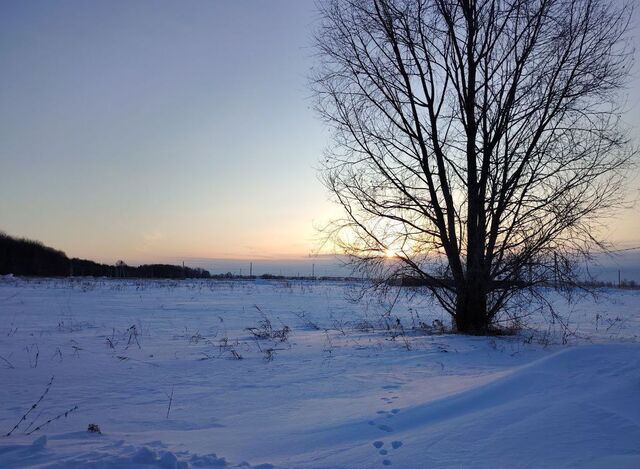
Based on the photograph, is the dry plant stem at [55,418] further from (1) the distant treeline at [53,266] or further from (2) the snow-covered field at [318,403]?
(1) the distant treeline at [53,266]

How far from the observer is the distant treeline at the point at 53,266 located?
265 ft

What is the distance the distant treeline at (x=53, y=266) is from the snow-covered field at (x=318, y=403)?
74.8m

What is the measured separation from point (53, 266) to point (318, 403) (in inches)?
3782

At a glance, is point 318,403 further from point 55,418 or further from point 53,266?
point 53,266

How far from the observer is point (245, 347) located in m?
7.51

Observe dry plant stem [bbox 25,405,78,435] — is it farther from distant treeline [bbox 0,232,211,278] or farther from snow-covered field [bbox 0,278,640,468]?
distant treeline [bbox 0,232,211,278]

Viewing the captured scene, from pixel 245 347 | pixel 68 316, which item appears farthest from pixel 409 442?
pixel 68 316

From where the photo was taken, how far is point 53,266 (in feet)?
284

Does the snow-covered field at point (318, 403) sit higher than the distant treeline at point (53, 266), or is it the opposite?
the distant treeline at point (53, 266)

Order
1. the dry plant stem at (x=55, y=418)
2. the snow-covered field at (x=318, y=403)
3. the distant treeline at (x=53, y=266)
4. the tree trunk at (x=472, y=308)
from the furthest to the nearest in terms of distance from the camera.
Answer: the distant treeline at (x=53, y=266)
the tree trunk at (x=472, y=308)
the dry plant stem at (x=55, y=418)
the snow-covered field at (x=318, y=403)

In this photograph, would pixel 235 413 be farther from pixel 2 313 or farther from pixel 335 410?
pixel 2 313

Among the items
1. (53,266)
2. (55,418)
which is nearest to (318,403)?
(55,418)

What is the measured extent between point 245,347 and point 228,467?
4717 millimetres

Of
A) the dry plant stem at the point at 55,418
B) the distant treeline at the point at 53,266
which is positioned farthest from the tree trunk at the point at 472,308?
the distant treeline at the point at 53,266
